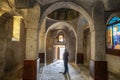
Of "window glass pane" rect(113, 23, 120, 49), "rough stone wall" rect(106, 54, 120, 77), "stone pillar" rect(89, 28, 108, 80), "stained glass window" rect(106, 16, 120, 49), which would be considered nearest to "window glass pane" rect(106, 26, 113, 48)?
"stained glass window" rect(106, 16, 120, 49)

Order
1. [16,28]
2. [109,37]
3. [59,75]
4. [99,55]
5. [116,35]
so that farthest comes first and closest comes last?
[16,28] → [109,37] → [59,75] → [116,35] → [99,55]

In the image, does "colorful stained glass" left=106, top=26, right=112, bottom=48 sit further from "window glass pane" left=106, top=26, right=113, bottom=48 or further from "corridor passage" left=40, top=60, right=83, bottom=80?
"corridor passage" left=40, top=60, right=83, bottom=80

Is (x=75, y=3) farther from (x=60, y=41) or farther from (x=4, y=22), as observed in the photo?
(x=60, y=41)

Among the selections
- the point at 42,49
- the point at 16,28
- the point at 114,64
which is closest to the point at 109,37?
the point at 114,64

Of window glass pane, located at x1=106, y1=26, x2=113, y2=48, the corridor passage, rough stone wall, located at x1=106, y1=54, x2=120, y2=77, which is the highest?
window glass pane, located at x1=106, y1=26, x2=113, y2=48

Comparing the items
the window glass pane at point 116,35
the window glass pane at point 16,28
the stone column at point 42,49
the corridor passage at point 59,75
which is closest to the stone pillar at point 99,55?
the corridor passage at point 59,75

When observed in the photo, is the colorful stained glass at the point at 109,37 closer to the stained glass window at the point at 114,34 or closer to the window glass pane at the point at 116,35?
the stained glass window at the point at 114,34

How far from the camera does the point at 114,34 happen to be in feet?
26.3

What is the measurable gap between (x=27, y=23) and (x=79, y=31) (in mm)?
6331

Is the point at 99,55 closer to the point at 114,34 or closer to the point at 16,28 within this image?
the point at 114,34

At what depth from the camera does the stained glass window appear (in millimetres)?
7638

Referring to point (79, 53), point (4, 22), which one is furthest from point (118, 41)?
point (4, 22)

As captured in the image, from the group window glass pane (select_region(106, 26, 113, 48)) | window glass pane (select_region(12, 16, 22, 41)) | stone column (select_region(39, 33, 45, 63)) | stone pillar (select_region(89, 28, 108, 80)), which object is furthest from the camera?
stone column (select_region(39, 33, 45, 63))

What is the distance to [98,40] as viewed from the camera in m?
6.18
